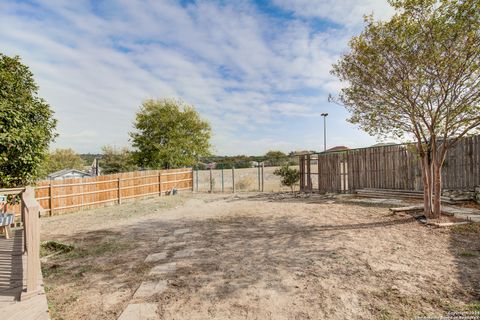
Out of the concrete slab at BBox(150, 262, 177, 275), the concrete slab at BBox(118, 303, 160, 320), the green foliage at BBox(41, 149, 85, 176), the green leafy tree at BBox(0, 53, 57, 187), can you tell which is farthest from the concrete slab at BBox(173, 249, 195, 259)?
the green foliage at BBox(41, 149, 85, 176)

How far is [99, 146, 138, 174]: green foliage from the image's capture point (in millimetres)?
32438

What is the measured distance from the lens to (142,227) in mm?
7891

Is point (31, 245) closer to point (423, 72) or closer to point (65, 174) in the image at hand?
point (423, 72)

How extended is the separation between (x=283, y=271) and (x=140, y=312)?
2.10m

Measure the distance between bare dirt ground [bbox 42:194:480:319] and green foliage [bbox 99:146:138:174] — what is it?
2717 centimetres

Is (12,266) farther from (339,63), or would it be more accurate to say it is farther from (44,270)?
(339,63)

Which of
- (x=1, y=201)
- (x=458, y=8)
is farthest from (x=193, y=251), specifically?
(x=458, y=8)

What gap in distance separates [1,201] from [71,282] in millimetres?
4168

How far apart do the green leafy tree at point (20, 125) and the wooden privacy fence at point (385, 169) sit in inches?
393

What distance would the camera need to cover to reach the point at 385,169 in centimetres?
1148

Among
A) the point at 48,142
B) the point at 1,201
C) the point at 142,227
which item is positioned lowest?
the point at 142,227

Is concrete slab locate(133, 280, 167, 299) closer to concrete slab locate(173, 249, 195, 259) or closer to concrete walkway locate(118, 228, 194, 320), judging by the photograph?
concrete walkway locate(118, 228, 194, 320)

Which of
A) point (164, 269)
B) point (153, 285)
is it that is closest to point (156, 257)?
point (164, 269)

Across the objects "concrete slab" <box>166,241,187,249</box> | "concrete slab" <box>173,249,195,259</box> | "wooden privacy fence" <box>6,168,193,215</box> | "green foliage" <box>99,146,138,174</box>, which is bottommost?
"concrete slab" <box>166,241,187,249</box>
